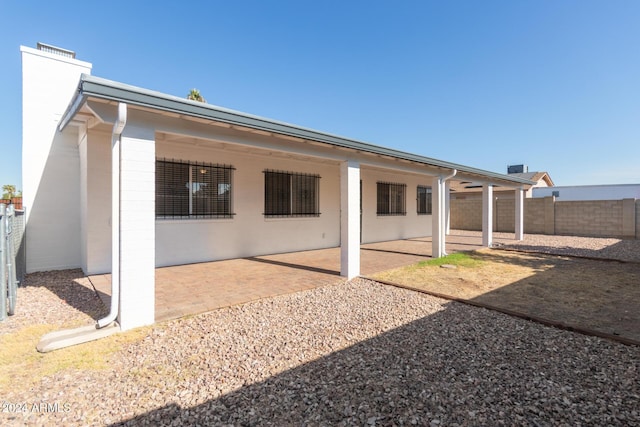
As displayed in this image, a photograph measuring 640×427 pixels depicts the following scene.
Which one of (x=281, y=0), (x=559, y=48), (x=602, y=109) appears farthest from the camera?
(x=602, y=109)

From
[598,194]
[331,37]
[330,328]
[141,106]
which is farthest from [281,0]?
[598,194]

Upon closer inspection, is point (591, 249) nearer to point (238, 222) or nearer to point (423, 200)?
point (423, 200)

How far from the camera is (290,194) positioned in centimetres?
890

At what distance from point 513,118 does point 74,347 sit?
1609 centimetres

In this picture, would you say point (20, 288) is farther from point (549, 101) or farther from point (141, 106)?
point (549, 101)

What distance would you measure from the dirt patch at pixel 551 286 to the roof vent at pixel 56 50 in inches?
334

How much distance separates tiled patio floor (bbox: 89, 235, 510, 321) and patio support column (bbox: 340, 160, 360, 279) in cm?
35

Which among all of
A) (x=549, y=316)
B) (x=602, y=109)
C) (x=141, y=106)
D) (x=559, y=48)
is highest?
(x=559, y=48)

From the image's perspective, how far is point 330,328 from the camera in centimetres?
362

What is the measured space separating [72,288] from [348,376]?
5.31 m

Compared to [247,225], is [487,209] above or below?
above

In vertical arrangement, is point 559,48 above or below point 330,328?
above

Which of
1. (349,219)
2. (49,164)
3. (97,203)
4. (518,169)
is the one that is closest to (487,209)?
(349,219)

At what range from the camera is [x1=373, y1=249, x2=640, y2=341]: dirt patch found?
4.07 meters
